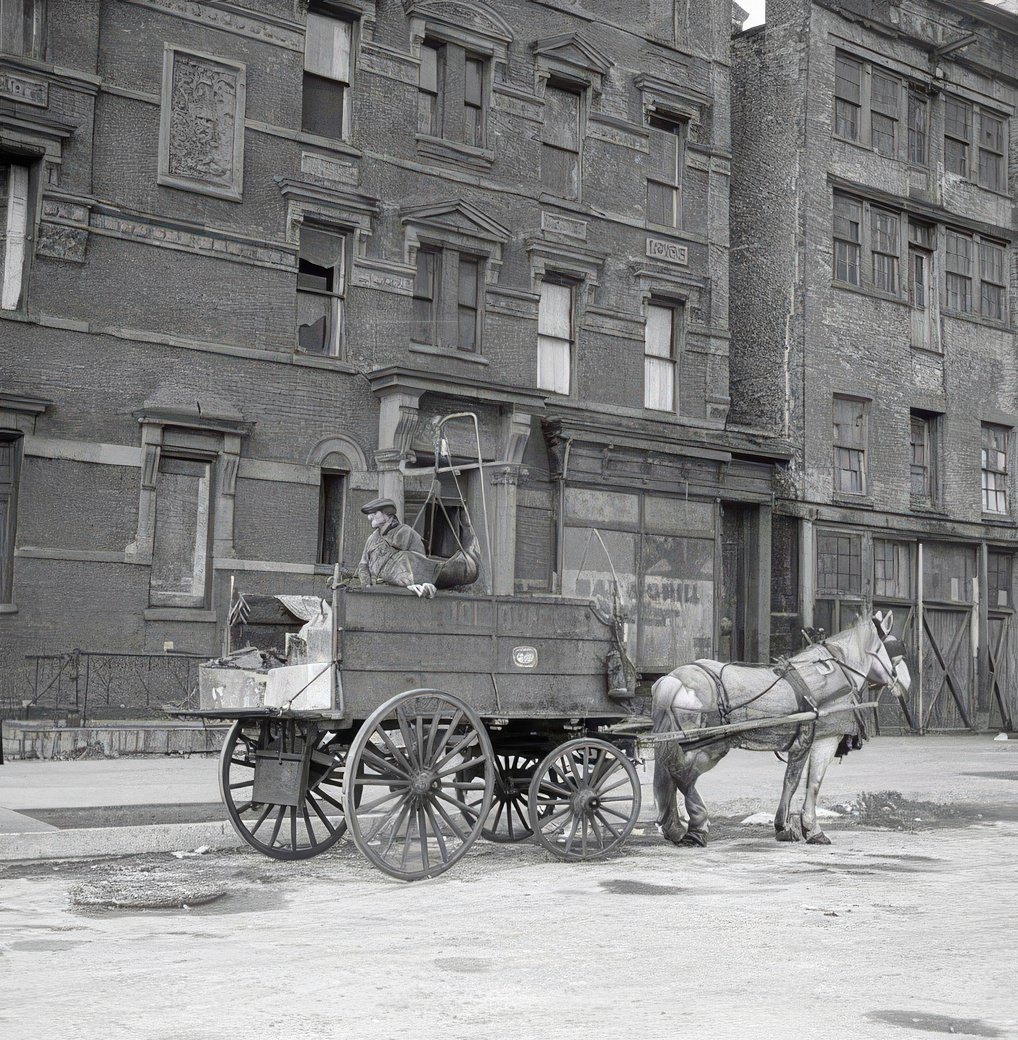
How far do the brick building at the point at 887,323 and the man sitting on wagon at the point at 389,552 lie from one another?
16.7 meters

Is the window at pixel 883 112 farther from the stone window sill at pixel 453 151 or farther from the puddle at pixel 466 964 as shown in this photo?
the puddle at pixel 466 964

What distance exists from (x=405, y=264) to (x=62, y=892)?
46.6 feet

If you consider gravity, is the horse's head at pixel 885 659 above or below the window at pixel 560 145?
below

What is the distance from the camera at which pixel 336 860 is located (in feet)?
32.0

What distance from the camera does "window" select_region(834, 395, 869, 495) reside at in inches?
1047

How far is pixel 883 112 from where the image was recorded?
2816cm

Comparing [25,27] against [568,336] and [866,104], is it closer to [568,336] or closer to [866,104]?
[568,336]

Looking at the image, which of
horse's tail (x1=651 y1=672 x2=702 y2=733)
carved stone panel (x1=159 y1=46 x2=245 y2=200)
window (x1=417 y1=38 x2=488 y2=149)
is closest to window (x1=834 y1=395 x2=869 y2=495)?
window (x1=417 y1=38 x2=488 y2=149)

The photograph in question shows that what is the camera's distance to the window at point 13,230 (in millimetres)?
17438

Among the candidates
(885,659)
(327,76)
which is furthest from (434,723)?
(327,76)

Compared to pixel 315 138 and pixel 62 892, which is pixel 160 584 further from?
pixel 62 892

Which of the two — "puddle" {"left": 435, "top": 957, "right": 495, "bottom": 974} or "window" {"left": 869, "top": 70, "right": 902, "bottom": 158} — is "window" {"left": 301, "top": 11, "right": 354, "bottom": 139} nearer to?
"window" {"left": 869, "top": 70, "right": 902, "bottom": 158}

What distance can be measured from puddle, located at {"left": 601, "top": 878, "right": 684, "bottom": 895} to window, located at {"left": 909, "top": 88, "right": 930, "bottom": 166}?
2394cm

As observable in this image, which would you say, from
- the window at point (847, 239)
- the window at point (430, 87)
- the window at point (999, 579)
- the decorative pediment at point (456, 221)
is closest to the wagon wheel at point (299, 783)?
the decorative pediment at point (456, 221)
